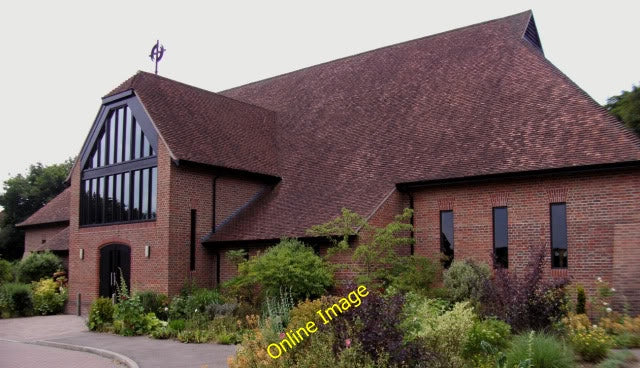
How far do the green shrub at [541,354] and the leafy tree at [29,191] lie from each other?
48.9 meters

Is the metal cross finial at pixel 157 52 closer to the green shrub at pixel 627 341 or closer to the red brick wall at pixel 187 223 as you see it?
the red brick wall at pixel 187 223

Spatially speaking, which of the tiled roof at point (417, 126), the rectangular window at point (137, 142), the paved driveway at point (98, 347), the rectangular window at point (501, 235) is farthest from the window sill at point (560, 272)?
the rectangular window at point (137, 142)

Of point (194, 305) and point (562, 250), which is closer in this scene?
point (562, 250)

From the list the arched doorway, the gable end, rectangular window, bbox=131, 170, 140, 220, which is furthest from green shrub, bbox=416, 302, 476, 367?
the gable end

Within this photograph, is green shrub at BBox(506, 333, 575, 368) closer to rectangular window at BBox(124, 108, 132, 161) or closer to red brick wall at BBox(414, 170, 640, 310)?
red brick wall at BBox(414, 170, 640, 310)

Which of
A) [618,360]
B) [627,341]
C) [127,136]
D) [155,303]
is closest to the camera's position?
[618,360]

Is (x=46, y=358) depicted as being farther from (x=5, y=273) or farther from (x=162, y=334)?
(x=5, y=273)

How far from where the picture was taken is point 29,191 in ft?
175

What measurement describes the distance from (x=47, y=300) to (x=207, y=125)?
10.1m

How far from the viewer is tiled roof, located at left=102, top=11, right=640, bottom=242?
57.2 feet

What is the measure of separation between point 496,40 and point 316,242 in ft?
35.9

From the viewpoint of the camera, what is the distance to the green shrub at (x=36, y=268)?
2706cm

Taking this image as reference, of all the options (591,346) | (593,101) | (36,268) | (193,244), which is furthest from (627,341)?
(36,268)

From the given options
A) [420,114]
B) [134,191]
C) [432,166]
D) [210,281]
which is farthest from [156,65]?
[432,166]
